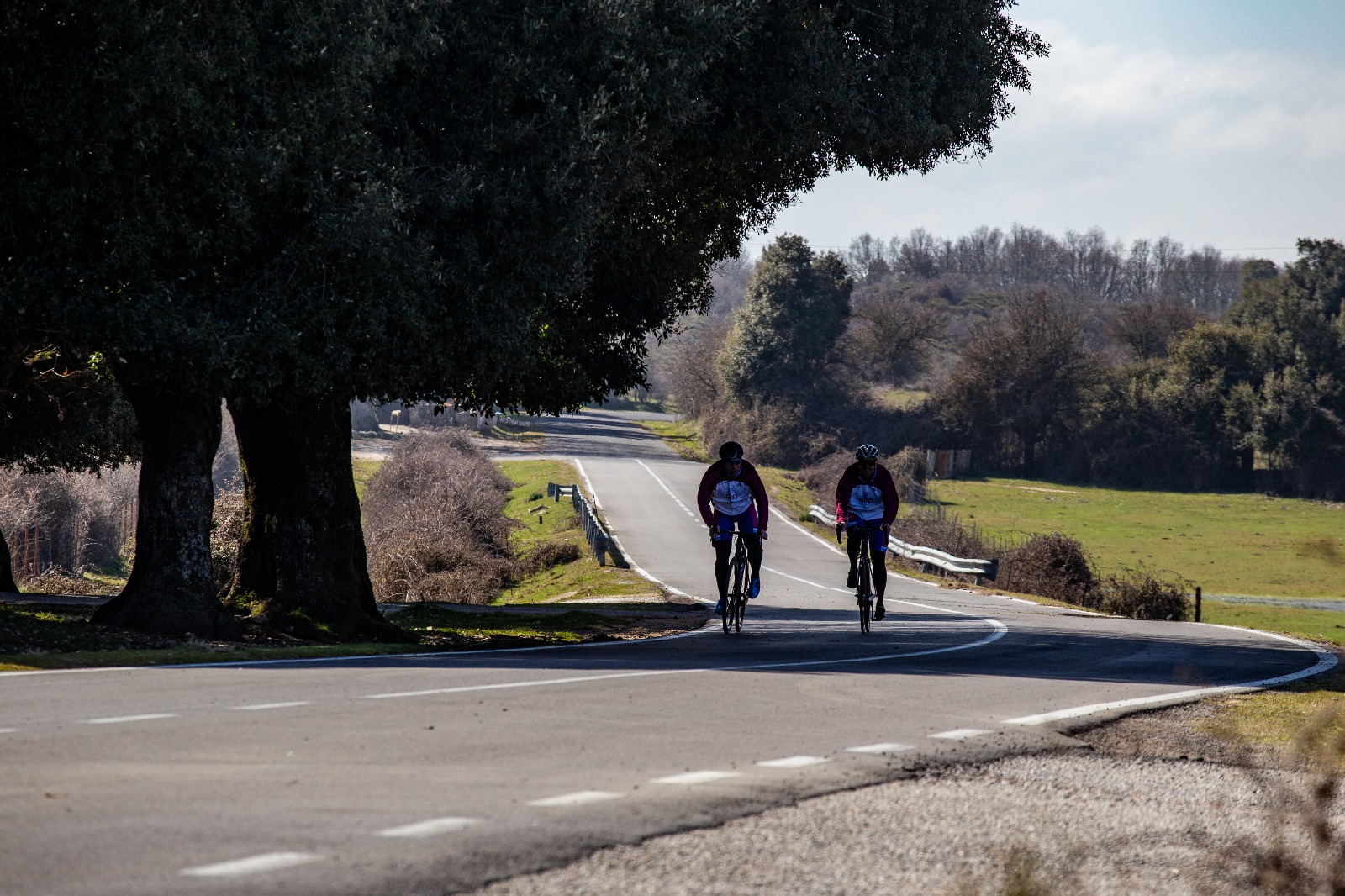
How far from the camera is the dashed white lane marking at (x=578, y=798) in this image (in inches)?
216

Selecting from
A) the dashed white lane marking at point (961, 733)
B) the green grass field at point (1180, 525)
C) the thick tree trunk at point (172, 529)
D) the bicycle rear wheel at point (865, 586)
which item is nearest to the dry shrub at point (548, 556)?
the green grass field at point (1180, 525)

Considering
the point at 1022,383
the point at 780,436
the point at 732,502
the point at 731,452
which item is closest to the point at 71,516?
the point at 732,502

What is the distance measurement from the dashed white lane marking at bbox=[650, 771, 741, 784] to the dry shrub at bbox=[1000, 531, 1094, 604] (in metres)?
26.3

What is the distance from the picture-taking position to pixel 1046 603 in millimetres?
28422

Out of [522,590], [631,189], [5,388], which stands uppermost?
[631,189]

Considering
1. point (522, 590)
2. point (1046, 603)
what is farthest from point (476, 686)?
point (522, 590)

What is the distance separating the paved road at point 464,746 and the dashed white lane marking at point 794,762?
4 centimetres

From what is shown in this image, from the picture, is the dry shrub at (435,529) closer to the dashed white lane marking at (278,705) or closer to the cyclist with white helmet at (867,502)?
the cyclist with white helmet at (867,502)

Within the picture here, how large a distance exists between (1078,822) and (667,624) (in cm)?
1409

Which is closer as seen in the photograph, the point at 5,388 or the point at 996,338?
the point at 5,388

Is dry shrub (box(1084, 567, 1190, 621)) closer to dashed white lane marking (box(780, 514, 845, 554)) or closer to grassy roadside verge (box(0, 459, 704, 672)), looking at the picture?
grassy roadside verge (box(0, 459, 704, 672))

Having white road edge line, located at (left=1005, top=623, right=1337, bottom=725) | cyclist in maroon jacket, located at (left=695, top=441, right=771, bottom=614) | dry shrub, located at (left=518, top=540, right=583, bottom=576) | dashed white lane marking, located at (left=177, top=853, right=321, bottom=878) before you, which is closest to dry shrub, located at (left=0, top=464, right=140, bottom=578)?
dry shrub, located at (left=518, top=540, right=583, bottom=576)

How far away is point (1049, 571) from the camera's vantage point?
32344mm

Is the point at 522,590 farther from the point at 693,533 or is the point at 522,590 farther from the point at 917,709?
the point at 917,709
